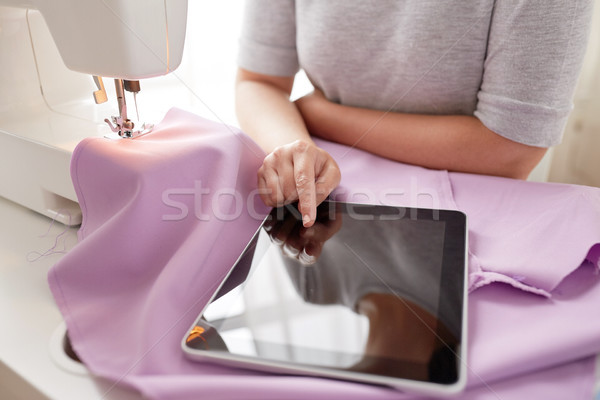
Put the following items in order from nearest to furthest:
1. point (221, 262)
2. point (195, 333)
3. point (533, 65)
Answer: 1. point (195, 333)
2. point (221, 262)
3. point (533, 65)

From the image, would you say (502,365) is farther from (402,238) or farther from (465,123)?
(465,123)

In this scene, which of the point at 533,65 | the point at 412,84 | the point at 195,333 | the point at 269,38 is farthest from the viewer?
the point at 269,38

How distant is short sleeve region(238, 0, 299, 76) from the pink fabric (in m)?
0.35

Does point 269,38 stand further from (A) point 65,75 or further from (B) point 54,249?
(B) point 54,249

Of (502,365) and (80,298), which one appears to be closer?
(502,365)

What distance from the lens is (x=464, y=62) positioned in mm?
750

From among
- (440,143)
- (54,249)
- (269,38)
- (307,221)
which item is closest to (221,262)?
(307,221)

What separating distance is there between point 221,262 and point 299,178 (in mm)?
142

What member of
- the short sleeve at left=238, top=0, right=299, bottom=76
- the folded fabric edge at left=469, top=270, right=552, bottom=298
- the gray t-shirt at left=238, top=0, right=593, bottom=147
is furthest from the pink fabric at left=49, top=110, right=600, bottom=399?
the short sleeve at left=238, top=0, right=299, bottom=76

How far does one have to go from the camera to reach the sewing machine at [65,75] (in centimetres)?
55

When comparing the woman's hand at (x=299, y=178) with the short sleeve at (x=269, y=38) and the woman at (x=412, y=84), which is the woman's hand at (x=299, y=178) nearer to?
the woman at (x=412, y=84)

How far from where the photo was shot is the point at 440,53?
0.76 m

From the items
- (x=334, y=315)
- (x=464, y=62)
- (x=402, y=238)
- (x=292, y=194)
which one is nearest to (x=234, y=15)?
(x=464, y=62)

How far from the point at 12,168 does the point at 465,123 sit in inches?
26.2
